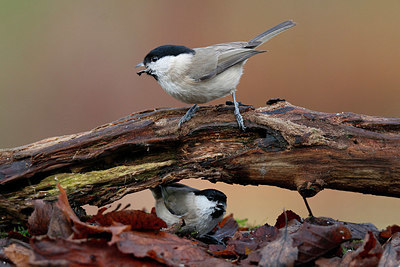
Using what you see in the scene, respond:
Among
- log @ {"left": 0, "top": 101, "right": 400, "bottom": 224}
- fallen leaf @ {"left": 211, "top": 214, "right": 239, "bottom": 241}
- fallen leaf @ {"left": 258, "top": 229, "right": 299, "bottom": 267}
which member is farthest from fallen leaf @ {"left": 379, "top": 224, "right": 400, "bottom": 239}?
fallen leaf @ {"left": 211, "top": 214, "right": 239, "bottom": 241}

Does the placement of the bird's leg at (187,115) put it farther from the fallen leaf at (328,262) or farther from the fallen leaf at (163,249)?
the fallen leaf at (328,262)

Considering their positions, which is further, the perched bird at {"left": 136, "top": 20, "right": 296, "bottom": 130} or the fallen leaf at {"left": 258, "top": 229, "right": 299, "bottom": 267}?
the perched bird at {"left": 136, "top": 20, "right": 296, "bottom": 130}

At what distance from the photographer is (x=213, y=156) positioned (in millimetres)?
2830

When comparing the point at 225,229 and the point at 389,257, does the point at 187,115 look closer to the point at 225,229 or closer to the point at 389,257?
the point at 225,229

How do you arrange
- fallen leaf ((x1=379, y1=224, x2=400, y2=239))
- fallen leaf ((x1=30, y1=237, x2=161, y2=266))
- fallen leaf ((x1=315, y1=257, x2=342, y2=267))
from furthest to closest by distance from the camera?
fallen leaf ((x1=379, y1=224, x2=400, y2=239)) → fallen leaf ((x1=315, y1=257, x2=342, y2=267)) → fallen leaf ((x1=30, y1=237, x2=161, y2=266))

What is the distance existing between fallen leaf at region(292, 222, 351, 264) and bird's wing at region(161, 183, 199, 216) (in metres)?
1.32

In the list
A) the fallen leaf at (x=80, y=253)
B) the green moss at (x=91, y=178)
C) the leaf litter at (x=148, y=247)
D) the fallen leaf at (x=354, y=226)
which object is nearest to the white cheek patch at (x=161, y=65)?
the green moss at (x=91, y=178)

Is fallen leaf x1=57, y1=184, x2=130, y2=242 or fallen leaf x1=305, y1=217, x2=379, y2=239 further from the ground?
fallen leaf x1=57, y1=184, x2=130, y2=242

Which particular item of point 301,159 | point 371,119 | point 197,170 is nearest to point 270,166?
point 301,159

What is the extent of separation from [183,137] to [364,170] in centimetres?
121

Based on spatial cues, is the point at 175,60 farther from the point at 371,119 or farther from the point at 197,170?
the point at 371,119

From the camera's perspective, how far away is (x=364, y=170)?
8.42 feet

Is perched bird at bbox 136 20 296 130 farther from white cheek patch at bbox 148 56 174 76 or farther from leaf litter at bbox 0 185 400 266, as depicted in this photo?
leaf litter at bbox 0 185 400 266

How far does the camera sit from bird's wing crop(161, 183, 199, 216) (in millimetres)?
3180
